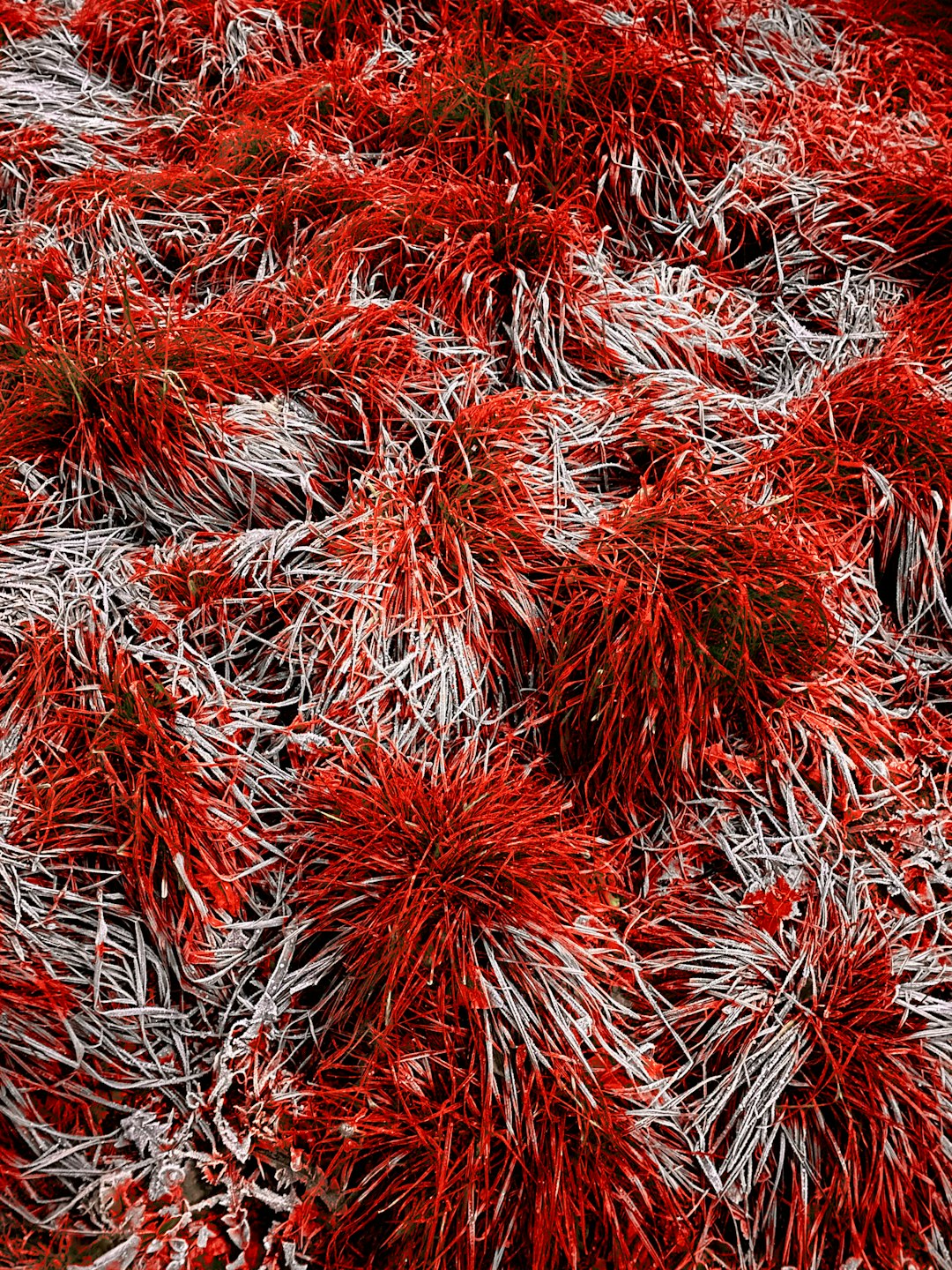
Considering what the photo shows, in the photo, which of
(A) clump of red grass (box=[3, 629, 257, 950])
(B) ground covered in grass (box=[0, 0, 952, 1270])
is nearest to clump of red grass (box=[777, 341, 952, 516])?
(B) ground covered in grass (box=[0, 0, 952, 1270])

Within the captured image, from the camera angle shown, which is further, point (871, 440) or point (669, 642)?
point (871, 440)

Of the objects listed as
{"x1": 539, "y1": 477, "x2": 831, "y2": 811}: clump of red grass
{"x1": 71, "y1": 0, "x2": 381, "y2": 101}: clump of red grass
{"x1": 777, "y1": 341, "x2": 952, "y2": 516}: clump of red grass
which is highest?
{"x1": 71, "y1": 0, "x2": 381, "y2": 101}: clump of red grass

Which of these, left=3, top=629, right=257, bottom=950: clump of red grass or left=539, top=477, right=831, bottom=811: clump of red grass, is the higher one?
left=539, top=477, right=831, bottom=811: clump of red grass

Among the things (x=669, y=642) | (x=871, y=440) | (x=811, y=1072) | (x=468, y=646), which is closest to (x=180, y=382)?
(x=468, y=646)

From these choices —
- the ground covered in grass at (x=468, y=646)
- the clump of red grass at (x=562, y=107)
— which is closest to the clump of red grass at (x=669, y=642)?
the ground covered in grass at (x=468, y=646)

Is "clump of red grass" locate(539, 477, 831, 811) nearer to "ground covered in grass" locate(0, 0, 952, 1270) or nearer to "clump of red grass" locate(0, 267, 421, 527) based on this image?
"ground covered in grass" locate(0, 0, 952, 1270)

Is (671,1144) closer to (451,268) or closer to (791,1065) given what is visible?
(791,1065)

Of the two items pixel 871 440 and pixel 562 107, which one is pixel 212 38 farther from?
pixel 871 440

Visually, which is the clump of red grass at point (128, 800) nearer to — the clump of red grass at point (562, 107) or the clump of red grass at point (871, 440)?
the clump of red grass at point (871, 440)
